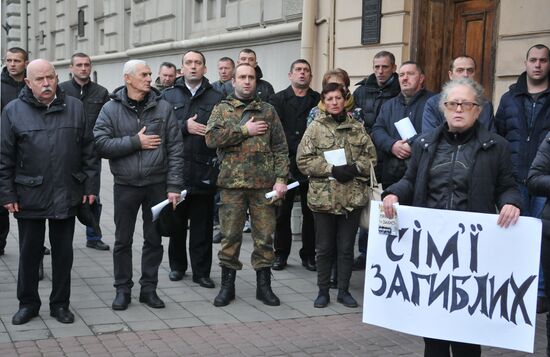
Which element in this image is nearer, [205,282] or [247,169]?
[247,169]

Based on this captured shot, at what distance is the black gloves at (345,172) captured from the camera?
6277mm

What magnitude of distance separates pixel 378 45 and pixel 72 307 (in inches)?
230

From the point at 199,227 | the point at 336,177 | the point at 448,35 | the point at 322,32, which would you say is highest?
the point at 322,32

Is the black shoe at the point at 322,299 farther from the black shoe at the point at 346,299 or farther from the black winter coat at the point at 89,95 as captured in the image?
the black winter coat at the point at 89,95

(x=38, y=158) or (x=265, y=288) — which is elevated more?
(x=38, y=158)

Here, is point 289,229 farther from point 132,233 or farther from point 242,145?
point 132,233

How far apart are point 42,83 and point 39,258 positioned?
1.31 meters

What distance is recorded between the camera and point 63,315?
5.87 m

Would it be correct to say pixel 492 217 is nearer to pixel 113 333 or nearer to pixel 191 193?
pixel 113 333

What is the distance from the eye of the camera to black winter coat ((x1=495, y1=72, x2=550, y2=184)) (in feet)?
21.2

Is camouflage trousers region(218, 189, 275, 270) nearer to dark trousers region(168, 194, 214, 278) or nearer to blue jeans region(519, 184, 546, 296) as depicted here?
dark trousers region(168, 194, 214, 278)

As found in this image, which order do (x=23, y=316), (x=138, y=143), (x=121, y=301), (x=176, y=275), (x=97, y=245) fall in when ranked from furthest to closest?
1. (x=97, y=245)
2. (x=176, y=275)
3. (x=121, y=301)
4. (x=138, y=143)
5. (x=23, y=316)

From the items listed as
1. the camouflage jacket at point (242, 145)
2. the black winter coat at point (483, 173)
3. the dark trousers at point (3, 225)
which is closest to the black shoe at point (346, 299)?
the camouflage jacket at point (242, 145)

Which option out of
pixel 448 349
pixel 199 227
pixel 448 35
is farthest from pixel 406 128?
pixel 448 35
